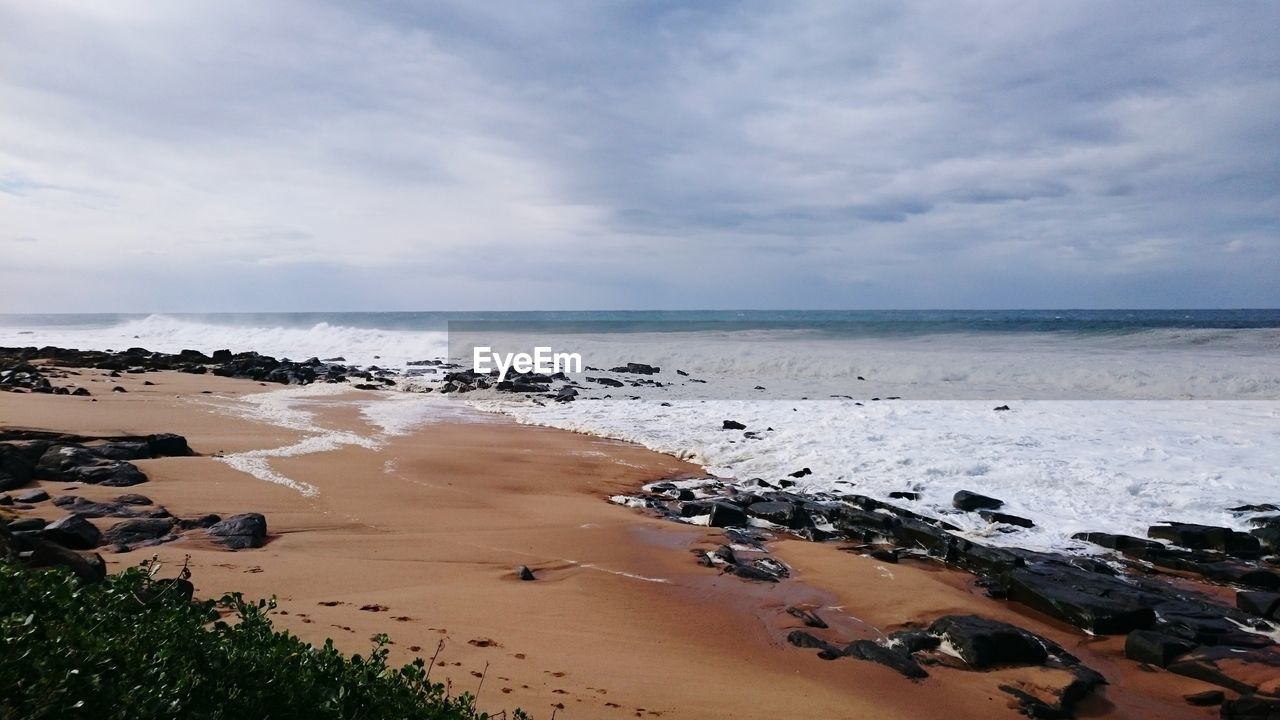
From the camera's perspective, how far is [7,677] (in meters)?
2.07

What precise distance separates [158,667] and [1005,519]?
8.85 metres

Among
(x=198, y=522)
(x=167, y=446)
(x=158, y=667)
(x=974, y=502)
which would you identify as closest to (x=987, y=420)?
(x=974, y=502)

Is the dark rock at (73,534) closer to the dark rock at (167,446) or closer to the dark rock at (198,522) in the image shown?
the dark rock at (198,522)

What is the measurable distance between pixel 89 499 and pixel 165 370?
20.4m

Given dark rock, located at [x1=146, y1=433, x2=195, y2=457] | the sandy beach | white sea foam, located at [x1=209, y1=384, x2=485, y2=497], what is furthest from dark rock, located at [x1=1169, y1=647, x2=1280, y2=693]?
dark rock, located at [x1=146, y1=433, x2=195, y2=457]

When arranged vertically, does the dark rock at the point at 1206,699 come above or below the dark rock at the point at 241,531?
below

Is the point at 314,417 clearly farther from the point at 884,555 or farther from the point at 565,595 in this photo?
the point at 884,555

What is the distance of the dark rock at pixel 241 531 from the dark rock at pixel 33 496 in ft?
6.67

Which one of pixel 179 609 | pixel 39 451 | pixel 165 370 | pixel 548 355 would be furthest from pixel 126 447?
pixel 548 355

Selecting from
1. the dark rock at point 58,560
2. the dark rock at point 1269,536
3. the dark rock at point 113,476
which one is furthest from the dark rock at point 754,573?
the dark rock at point 113,476

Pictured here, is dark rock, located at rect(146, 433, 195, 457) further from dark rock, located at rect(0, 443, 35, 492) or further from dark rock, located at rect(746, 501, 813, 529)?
dark rock, located at rect(746, 501, 813, 529)

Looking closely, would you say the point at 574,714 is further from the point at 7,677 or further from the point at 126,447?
the point at 126,447

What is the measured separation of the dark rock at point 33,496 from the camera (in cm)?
724

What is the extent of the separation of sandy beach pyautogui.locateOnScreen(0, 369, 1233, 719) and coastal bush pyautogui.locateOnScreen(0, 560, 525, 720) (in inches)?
42.5
